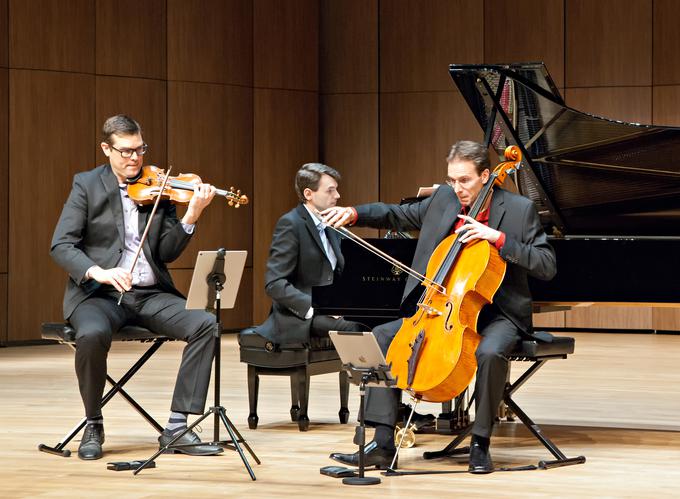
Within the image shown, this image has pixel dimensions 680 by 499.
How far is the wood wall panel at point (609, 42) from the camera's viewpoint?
961 cm

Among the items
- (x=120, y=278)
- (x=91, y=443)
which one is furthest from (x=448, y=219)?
(x=91, y=443)

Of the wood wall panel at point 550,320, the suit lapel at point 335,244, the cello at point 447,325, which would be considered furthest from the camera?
the wood wall panel at point 550,320

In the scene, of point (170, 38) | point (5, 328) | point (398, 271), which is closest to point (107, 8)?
point (170, 38)

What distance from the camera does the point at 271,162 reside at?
9.92m

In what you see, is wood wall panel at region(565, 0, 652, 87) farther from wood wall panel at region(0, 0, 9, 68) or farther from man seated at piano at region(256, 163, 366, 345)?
man seated at piano at region(256, 163, 366, 345)

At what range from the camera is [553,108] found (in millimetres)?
4875

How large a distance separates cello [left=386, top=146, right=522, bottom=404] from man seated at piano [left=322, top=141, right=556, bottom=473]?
0.25ft

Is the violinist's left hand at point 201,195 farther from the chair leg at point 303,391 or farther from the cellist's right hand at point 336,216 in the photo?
the chair leg at point 303,391

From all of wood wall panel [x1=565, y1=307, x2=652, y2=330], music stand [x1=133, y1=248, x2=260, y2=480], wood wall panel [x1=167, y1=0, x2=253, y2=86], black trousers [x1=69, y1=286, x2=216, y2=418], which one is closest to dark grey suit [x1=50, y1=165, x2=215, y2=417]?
black trousers [x1=69, y1=286, x2=216, y2=418]

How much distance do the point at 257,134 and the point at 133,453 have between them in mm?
5813

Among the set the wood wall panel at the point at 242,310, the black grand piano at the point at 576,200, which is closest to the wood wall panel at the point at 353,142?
the wood wall panel at the point at 242,310

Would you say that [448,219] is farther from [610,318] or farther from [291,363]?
[610,318]

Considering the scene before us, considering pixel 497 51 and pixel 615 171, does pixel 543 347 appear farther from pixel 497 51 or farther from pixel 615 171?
pixel 497 51

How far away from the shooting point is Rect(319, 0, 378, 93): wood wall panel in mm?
10250
